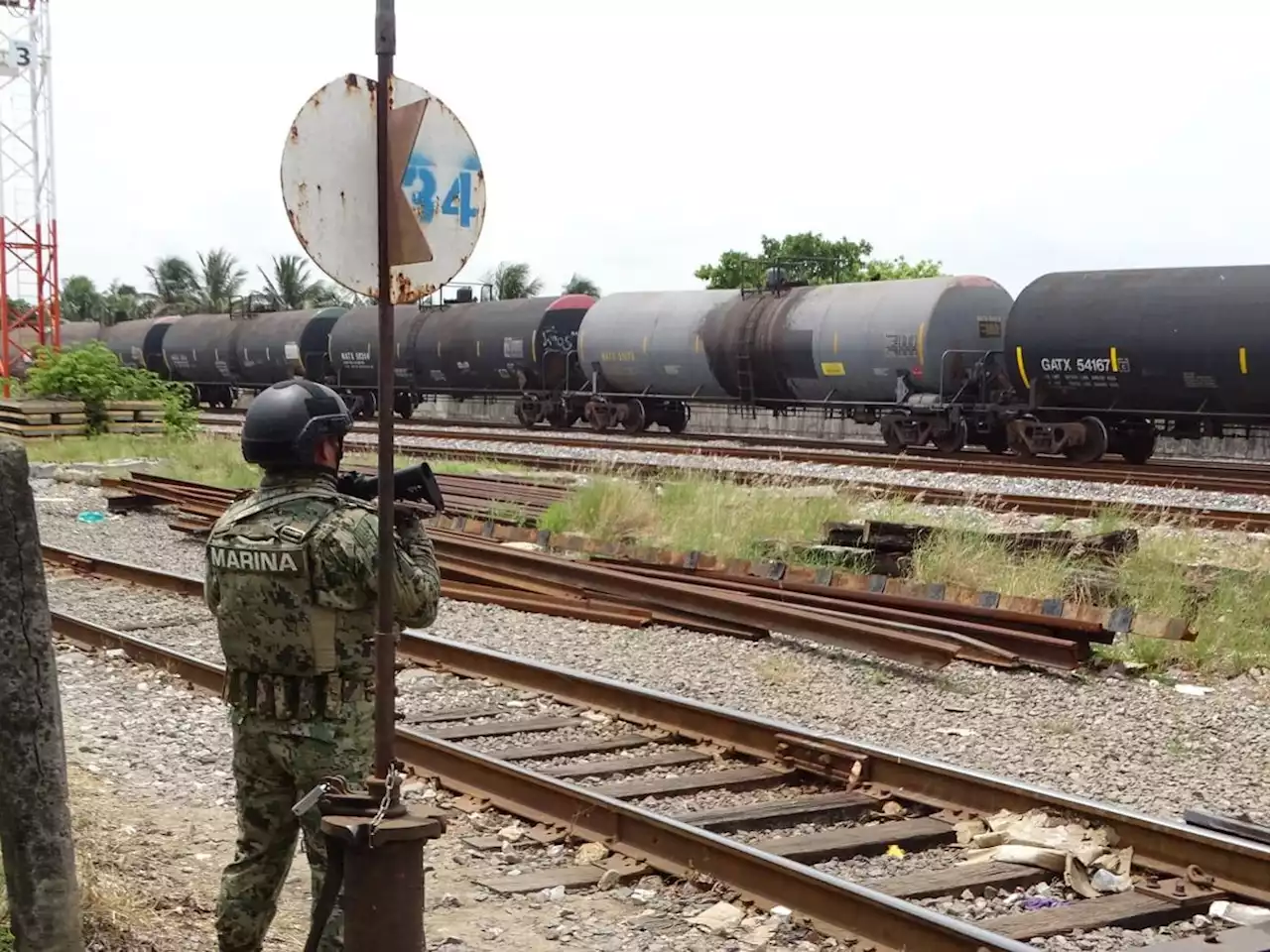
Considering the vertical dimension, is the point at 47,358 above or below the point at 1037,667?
above

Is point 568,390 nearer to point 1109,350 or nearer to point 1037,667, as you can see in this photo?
point 1109,350

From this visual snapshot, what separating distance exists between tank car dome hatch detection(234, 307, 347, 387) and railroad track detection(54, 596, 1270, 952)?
94.4 feet

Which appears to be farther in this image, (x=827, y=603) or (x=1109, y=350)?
(x=1109, y=350)

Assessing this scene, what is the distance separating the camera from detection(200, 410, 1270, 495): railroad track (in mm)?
17188

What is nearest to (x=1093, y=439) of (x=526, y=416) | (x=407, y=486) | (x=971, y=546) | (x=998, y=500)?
(x=998, y=500)

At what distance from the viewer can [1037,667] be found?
7.93 meters

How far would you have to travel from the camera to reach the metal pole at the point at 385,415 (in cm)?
318

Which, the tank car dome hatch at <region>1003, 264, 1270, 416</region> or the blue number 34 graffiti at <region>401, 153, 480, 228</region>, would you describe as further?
the tank car dome hatch at <region>1003, 264, 1270, 416</region>

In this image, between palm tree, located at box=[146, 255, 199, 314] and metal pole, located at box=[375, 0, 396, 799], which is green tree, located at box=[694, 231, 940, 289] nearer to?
palm tree, located at box=[146, 255, 199, 314]

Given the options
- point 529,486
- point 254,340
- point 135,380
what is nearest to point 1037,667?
point 529,486

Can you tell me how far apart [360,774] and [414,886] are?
1.35ft

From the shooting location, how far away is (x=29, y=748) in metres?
3.23

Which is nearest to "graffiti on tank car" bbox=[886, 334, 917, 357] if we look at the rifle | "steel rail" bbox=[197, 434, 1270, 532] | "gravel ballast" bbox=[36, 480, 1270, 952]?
"steel rail" bbox=[197, 434, 1270, 532]

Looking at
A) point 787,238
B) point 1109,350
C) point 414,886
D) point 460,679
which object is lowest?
point 460,679
